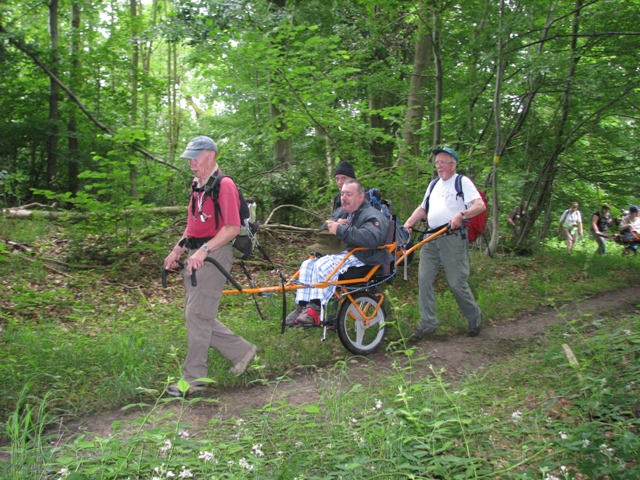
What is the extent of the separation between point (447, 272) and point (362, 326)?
1.41m

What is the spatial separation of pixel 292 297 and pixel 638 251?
1447cm

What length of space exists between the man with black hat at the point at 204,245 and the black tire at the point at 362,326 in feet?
4.88

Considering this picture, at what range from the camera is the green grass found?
10.5 feet

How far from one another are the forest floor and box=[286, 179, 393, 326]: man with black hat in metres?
0.69

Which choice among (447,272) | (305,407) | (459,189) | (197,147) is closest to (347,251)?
(447,272)

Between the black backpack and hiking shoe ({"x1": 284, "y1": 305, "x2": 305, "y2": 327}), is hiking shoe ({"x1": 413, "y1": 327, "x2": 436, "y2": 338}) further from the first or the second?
the black backpack

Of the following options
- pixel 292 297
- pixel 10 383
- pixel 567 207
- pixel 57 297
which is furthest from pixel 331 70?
pixel 567 207

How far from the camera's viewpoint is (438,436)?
3385mm

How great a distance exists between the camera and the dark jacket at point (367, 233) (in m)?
5.75

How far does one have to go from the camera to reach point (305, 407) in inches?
141

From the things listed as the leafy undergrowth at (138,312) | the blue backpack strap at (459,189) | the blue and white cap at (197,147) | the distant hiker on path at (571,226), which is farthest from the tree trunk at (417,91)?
the distant hiker on path at (571,226)

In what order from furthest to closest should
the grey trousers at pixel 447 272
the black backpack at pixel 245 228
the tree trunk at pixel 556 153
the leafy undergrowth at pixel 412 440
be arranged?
the tree trunk at pixel 556 153, the grey trousers at pixel 447 272, the black backpack at pixel 245 228, the leafy undergrowth at pixel 412 440

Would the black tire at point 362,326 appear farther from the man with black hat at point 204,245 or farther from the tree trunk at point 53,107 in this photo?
the tree trunk at point 53,107

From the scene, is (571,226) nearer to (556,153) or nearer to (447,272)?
(556,153)
